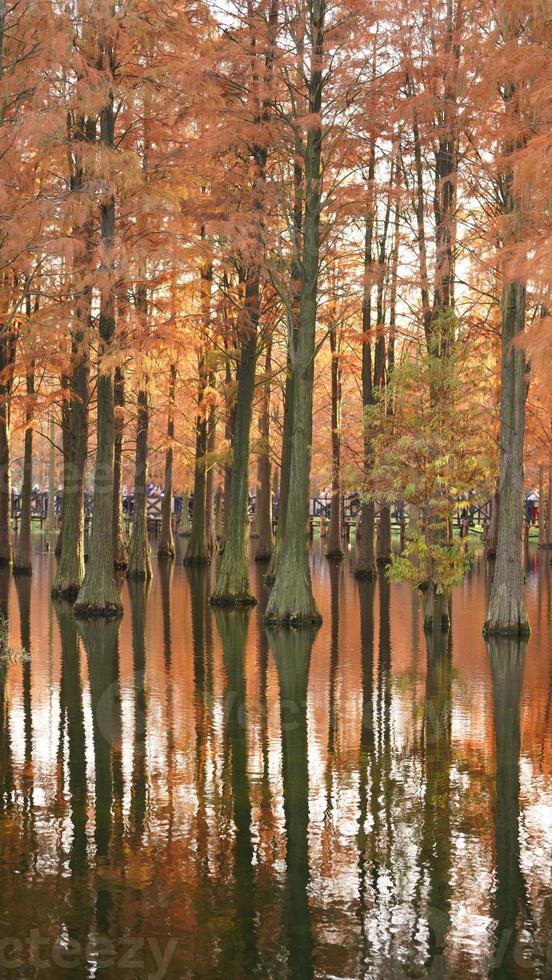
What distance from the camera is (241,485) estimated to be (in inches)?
1112

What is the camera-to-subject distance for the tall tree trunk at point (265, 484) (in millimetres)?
40906

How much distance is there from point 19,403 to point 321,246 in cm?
894

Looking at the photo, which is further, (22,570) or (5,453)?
(5,453)

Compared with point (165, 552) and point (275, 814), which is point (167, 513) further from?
point (275, 814)

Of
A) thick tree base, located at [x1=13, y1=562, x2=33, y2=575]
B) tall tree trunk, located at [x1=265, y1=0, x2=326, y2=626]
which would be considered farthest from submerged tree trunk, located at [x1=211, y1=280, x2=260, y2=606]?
thick tree base, located at [x1=13, y1=562, x2=33, y2=575]

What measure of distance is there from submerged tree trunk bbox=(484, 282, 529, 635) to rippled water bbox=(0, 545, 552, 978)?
8.29 ft

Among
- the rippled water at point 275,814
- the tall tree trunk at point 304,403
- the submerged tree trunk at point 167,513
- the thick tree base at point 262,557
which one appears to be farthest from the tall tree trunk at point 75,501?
the thick tree base at point 262,557

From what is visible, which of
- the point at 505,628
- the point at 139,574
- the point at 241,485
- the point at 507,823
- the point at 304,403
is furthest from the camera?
the point at 139,574

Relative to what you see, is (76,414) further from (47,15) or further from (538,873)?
(538,873)

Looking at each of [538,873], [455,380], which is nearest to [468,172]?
[455,380]

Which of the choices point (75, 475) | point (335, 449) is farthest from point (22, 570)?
point (335, 449)

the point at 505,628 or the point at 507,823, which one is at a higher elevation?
the point at 505,628

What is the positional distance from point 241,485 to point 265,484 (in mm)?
13694

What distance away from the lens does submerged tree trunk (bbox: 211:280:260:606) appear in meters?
27.4
